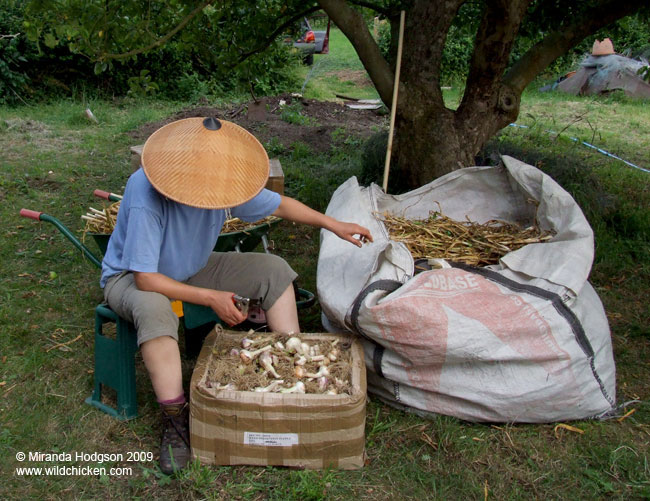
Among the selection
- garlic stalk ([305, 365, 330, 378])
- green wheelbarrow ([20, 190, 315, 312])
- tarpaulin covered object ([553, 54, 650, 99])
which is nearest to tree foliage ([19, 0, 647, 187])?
green wheelbarrow ([20, 190, 315, 312])

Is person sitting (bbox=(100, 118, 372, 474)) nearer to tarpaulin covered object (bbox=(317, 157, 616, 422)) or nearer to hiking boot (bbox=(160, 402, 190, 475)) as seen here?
hiking boot (bbox=(160, 402, 190, 475))

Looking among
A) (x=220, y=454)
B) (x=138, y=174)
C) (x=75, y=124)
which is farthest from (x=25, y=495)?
(x=75, y=124)

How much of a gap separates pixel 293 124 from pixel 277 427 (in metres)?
6.75

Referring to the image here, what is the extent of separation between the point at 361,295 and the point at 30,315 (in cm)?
204

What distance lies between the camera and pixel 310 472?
2.28 metres

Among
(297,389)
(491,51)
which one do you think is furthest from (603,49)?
(297,389)

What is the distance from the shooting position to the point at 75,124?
28.1ft

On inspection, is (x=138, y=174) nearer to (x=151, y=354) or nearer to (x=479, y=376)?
(x=151, y=354)

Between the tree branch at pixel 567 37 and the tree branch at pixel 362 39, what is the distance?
2.84 feet

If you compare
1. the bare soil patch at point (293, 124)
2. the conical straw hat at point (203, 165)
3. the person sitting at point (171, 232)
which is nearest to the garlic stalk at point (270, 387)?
the person sitting at point (171, 232)

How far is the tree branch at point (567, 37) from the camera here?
3.99m

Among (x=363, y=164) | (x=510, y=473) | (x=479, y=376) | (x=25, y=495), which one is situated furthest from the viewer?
(x=363, y=164)

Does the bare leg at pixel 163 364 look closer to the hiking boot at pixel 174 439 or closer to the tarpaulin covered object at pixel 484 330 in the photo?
the hiking boot at pixel 174 439

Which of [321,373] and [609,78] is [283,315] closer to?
[321,373]
